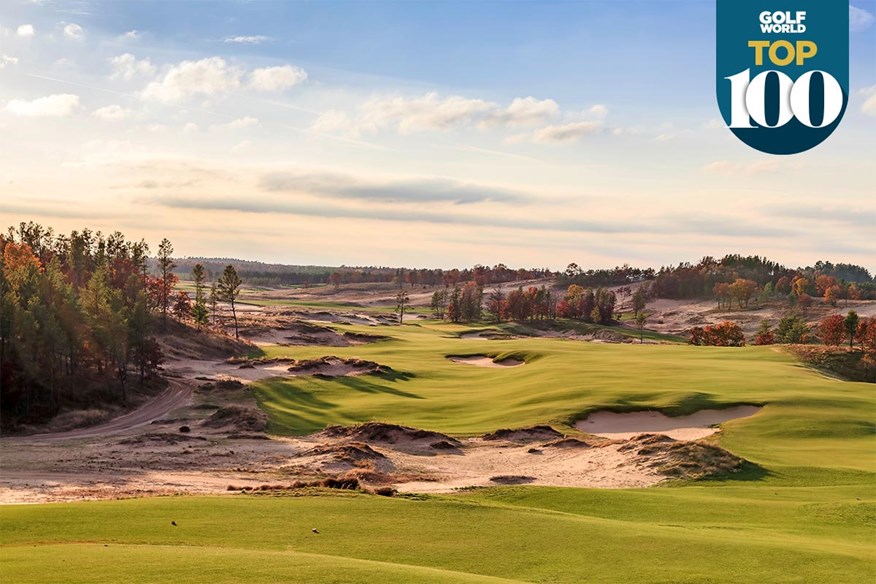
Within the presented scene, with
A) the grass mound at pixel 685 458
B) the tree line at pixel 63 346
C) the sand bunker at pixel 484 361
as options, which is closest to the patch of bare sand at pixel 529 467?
the grass mound at pixel 685 458

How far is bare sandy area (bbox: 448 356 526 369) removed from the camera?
102 m

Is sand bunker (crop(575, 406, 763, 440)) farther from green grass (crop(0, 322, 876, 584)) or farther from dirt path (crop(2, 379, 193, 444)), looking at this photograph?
dirt path (crop(2, 379, 193, 444))

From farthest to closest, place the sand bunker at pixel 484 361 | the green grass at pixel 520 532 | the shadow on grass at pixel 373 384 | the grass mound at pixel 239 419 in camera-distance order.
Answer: the sand bunker at pixel 484 361
the shadow on grass at pixel 373 384
the grass mound at pixel 239 419
the green grass at pixel 520 532

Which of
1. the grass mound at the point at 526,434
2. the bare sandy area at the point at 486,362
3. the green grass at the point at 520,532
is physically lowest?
the grass mound at the point at 526,434

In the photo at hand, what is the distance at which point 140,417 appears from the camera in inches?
2598

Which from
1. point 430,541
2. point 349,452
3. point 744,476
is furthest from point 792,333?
point 430,541

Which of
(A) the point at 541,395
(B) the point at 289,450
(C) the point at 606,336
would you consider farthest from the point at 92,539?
(C) the point at 606,336

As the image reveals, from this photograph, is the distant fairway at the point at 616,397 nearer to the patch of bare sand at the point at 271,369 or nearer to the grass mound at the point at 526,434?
the grass mound at the point at 526,434

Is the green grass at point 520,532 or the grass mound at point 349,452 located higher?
the green grass at point 520,532

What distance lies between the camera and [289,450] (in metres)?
51.2

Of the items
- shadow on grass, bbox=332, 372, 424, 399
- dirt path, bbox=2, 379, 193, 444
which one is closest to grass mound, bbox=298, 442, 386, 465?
dirt path, bbox=2, 379, 193, 444

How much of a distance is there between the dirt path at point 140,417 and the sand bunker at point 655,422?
1529 inches

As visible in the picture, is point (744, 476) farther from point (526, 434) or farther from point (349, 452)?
point (349, 452)

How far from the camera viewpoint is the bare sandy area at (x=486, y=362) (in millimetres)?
101875
